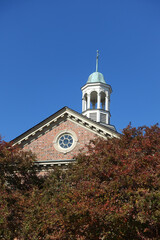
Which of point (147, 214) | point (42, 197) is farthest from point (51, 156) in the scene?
point (147, 214)

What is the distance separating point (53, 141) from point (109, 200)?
12035 millimetres

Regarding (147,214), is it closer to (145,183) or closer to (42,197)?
(145,183)

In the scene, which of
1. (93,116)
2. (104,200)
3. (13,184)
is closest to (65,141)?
(13,184)

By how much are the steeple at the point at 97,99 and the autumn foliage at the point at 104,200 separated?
14.2m

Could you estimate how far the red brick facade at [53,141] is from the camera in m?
29.4

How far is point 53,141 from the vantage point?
30.1 meters

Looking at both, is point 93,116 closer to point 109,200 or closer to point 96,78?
point 96,78

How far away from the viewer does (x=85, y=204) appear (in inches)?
731

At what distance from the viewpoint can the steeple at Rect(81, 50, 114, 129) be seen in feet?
124

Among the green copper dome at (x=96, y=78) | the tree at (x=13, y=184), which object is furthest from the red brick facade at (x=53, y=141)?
the green copper dome at (x=96, y=78)

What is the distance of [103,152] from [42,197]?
4493mm

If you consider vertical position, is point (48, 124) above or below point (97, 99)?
below

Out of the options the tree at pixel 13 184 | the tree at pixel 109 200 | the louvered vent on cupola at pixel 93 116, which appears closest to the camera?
the tree at pixel 109 200

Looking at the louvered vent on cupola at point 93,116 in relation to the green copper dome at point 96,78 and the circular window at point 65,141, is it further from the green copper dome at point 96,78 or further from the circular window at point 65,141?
the circular window at point 65,141
